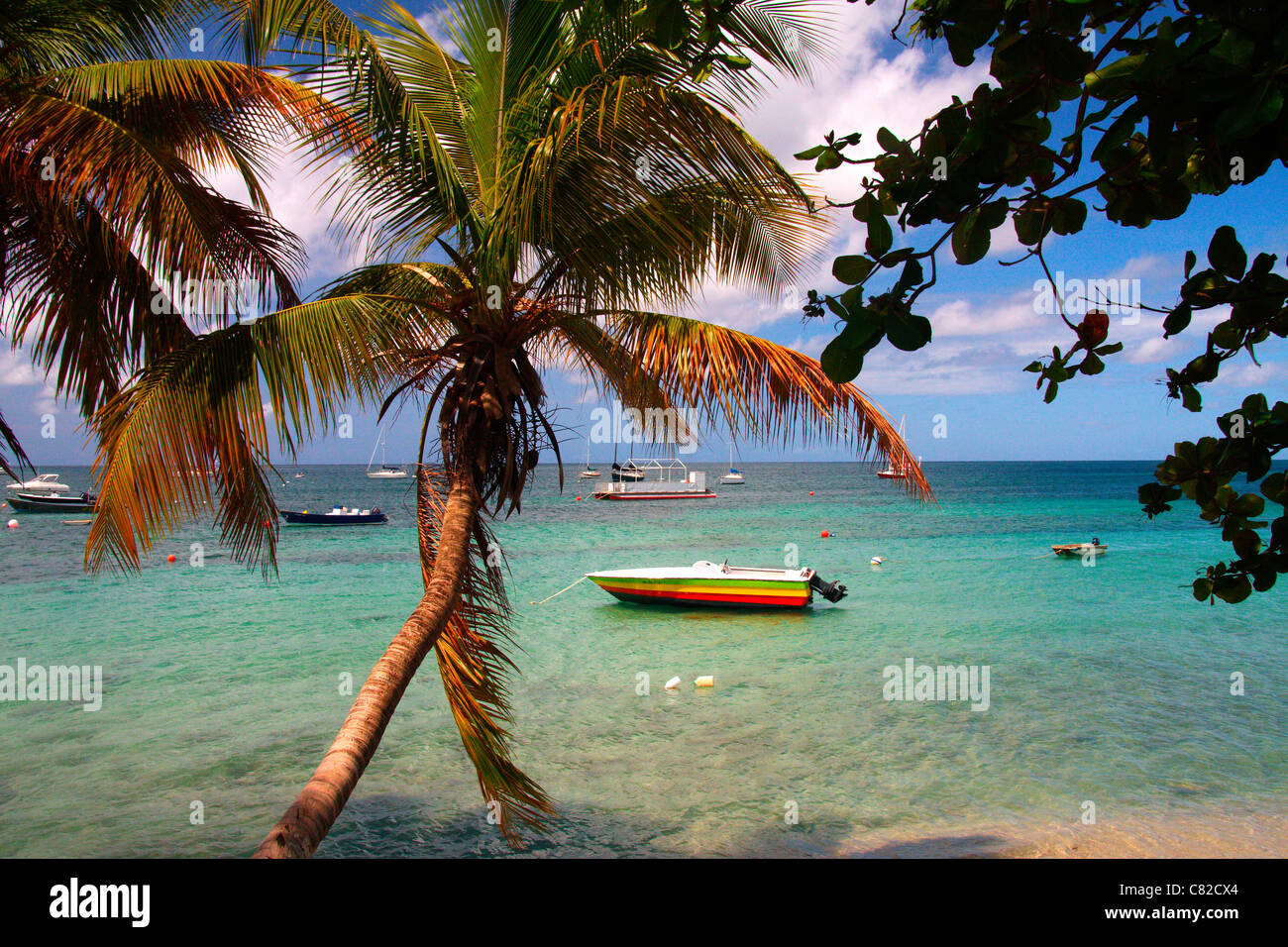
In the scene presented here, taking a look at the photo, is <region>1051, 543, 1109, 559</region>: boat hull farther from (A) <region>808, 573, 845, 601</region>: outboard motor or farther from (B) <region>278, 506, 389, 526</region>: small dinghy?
(B) <region>278, 506, 389, 526</region>: small dinghy

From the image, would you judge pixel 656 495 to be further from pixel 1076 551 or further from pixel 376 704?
pixel 376 704

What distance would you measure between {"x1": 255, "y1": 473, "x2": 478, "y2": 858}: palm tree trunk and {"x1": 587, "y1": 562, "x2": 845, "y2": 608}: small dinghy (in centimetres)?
1469

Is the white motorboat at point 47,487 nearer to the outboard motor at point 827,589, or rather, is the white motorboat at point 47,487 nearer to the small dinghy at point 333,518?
the small dinghy at point 333,518

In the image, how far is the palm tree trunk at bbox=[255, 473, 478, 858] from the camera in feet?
8.30

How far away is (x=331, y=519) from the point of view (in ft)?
130

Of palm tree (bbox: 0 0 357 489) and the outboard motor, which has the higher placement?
palm tree (bbox: 0 0 357 489)

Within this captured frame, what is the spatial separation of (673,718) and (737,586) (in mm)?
7151

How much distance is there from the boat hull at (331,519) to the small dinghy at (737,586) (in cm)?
2587

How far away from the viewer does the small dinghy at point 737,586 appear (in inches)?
715

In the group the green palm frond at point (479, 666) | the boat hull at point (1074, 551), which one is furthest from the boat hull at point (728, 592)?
the boat hull at point (1074, 551)

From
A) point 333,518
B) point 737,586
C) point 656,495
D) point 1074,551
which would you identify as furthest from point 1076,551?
point 656,495

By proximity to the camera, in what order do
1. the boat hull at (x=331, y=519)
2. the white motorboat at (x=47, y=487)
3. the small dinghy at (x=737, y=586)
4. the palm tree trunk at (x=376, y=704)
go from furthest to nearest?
the white motorboat at (x=47, y=487) < the boat hull at (x=331, y=519) < the small dinghy at (x=737, y=586) < the palm tree trunk at (x=376, y=704)

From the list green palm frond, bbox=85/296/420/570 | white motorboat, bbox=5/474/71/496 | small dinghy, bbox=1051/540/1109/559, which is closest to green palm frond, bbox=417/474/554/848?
Result: green palm frond, bbox=85/296/420/570

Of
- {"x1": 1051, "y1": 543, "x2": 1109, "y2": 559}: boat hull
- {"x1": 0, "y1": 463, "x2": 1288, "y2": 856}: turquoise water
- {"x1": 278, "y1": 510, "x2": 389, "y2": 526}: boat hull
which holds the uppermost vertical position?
{"x1": 278, "y1": 510, "x2": 389, "y2": 526}: boat hull
